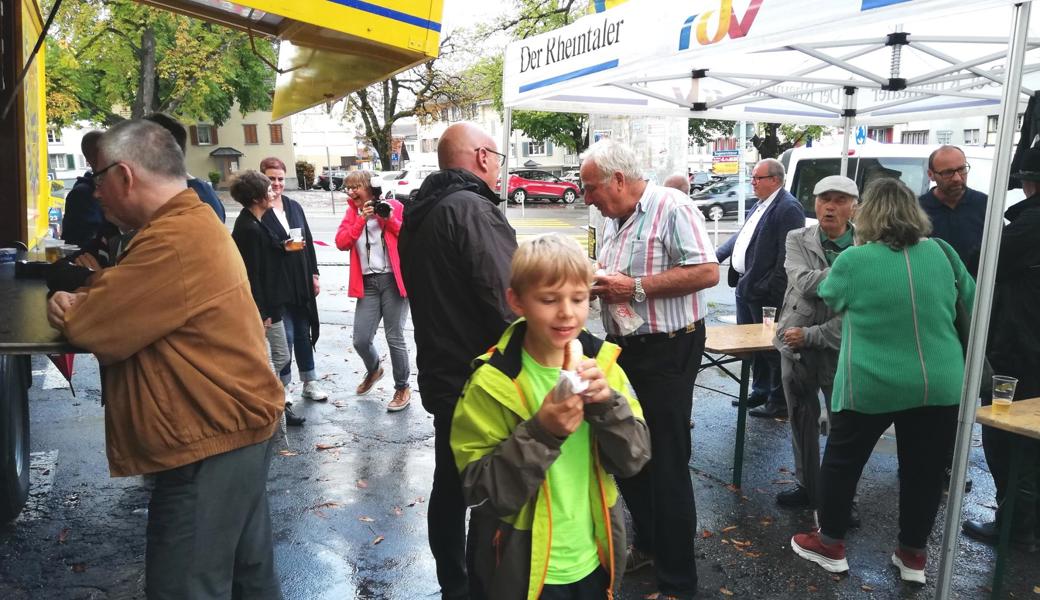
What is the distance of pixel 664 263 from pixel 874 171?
7919mm

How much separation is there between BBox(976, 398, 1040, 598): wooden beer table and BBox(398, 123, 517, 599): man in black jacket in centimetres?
211

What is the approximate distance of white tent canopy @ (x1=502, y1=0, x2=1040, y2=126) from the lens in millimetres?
3320

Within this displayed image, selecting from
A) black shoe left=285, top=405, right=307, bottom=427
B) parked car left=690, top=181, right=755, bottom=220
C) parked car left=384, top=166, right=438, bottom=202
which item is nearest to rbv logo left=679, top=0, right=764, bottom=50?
black shoe left=285, top=405, right=307, bottom=427

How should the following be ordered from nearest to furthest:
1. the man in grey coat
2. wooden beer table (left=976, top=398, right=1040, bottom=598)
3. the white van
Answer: wooden beer table (left=976, top=398, right=1040, bottom=598), the man in grey coat, the white van

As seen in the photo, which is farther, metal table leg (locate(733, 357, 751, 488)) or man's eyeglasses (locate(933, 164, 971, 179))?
man's eyeglasses (locate(933, 164, 971, 179))

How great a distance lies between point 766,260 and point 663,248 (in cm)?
265

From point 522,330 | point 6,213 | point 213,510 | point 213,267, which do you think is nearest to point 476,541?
point 522,330

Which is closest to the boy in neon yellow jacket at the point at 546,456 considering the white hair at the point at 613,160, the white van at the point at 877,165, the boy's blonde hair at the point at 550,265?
the boy's blonde hair at the point at 550,265

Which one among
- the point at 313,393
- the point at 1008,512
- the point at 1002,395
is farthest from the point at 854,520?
the point at 313,393

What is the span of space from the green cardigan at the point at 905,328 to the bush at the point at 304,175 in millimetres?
51951

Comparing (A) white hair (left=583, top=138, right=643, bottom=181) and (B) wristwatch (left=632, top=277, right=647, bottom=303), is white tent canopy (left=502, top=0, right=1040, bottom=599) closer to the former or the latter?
(A) white hair (left=583, top=138, right=643, bottom=181)

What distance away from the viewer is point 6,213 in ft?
16.3

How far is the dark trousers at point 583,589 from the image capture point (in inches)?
77.0

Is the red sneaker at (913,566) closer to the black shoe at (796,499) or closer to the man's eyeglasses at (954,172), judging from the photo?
the black shoe at (796,499)
